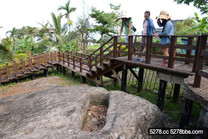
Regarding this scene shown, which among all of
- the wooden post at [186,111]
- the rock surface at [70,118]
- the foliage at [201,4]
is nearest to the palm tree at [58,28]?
the foliage at [201,4]

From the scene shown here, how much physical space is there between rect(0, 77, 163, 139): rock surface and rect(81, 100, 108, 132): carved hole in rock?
0.46 ft

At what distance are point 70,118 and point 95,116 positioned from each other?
75cm

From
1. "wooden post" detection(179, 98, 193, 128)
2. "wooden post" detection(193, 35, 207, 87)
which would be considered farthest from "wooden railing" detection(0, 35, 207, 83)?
"wooden post" detection(179, 98, 193, 128)

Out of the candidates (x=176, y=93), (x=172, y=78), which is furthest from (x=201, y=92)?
(x=176, y=93)

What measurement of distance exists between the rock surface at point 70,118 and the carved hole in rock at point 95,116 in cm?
14

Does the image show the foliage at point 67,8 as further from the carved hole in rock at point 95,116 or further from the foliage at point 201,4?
the carved hole in rock at point 95,116

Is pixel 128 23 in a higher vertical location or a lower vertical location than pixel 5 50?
higher

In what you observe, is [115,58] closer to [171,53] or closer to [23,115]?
[171,53]

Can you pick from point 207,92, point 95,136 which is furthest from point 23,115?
point 207,92

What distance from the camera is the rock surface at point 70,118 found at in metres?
2.57

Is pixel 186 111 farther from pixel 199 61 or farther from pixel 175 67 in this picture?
pixel 199 61

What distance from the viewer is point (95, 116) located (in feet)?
11.7

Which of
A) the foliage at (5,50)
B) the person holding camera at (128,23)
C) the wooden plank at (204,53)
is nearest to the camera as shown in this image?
the wooden plank at (204,53)

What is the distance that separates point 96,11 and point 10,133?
813 inches
